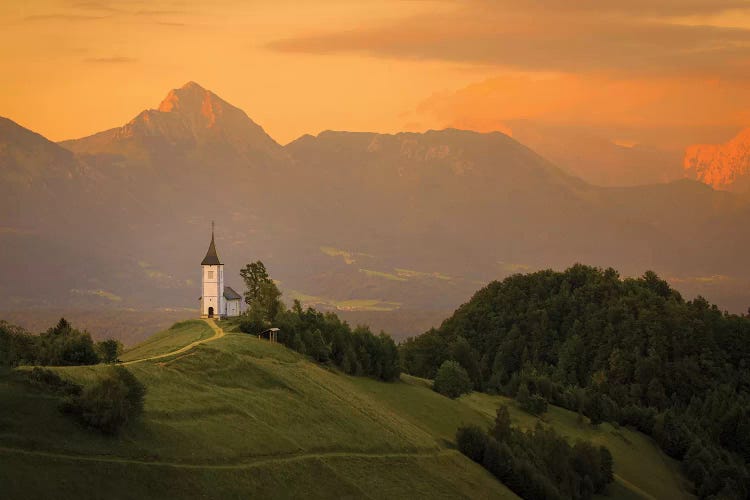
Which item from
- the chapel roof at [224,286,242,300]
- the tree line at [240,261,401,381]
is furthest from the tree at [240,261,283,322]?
the chapel roof at [224,286,242,300]

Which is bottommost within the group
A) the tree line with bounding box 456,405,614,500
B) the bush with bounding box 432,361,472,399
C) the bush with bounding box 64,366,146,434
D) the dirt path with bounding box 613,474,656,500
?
the dirt path with bounding box 613,474,656,500

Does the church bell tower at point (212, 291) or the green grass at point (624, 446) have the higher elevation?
the church bell tower at point (212, 291)

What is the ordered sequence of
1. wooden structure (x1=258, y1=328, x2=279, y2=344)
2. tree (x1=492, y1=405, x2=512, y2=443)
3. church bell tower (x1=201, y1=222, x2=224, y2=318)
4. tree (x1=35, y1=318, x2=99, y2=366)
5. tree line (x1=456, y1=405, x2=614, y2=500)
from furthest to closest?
church bell tower (x1=201, y1=222, x2=224, y2=318)
wooden structure (x1=258, y1=328, x2=279, y2=344)
tree (x1=492, y1=405, x2=512, y2=443)
tree line (x1=456, y1=405, x2=614, y2=500)
tree (x1=35, y1=318, x2=99, y2=366)

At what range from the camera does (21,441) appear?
69.7 m

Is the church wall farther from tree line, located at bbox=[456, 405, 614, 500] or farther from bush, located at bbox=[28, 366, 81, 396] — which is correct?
bush, located at bbox=[28, 366, 81, 396]

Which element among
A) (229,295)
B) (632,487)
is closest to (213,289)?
(229,295)

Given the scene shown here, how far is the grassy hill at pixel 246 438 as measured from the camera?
70938mm

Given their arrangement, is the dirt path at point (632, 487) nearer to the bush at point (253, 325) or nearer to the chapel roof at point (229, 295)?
the bush at point (253, 325)

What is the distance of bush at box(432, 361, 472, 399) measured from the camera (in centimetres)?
14150

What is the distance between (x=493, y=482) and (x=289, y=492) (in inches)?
1154

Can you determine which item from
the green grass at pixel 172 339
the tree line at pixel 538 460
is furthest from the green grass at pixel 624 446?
the green grass at pixel 172 339

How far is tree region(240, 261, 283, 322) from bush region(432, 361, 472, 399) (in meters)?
19.9

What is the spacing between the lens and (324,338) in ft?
426

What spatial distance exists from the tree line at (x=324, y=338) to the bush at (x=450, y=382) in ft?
26.3
